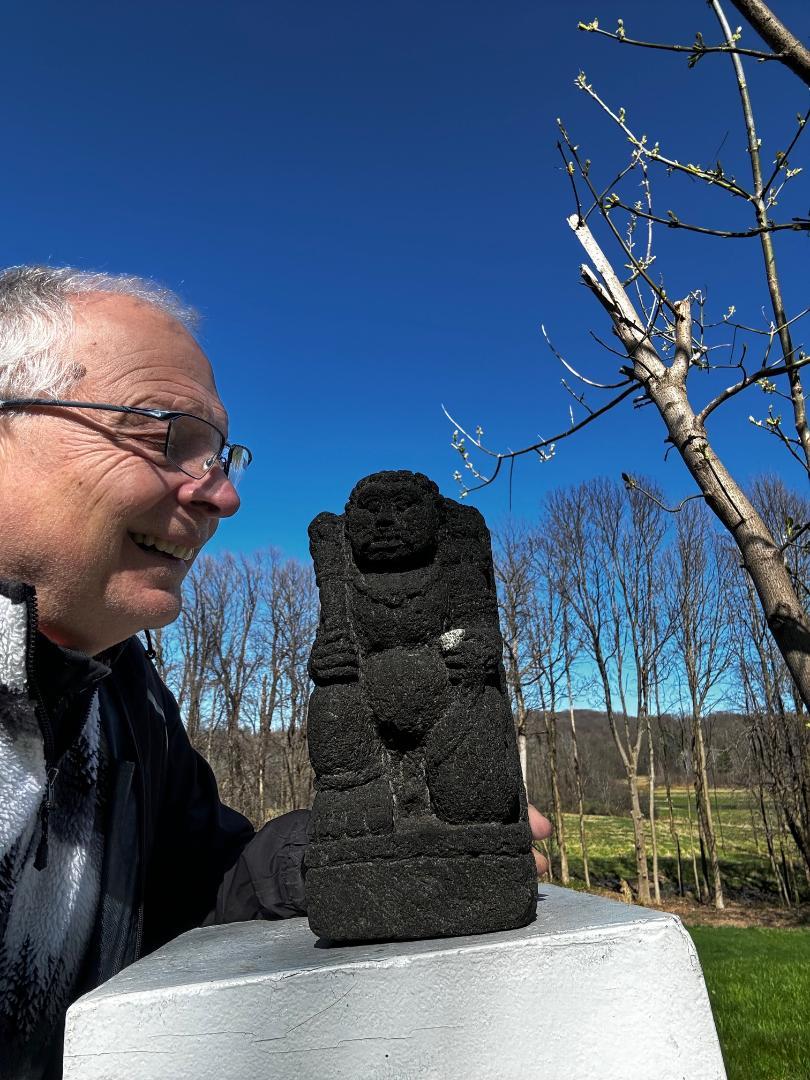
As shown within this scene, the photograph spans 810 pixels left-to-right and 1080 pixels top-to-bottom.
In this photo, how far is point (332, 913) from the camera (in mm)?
1941

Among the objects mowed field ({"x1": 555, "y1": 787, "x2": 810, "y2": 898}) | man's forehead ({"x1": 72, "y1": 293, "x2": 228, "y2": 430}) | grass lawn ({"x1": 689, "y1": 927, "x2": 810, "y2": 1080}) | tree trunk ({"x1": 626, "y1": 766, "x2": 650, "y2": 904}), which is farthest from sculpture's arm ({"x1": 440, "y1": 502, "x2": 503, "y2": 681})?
mowed field ({"x1": 555, "y1": 787, "x2": 810, "y2": 898})

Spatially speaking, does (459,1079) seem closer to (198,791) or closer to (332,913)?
(332,913)

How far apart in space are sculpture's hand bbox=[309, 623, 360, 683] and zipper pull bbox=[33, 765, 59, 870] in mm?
883

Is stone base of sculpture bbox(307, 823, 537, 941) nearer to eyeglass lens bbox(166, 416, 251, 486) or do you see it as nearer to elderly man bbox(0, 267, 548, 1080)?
elderly man bbox(0, 267, 548, 1080)

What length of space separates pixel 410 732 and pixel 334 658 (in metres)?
0.34

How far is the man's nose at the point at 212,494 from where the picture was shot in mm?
1764

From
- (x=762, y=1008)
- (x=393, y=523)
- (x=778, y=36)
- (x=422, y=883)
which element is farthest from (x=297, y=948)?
(x=762, y=1008)

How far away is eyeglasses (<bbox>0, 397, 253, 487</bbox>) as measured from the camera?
1624mm

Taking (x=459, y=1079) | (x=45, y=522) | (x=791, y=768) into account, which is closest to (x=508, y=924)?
(x=459, y=1079)

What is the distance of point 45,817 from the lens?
162cm

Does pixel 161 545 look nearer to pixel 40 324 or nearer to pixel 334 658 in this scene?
pixel 40 324

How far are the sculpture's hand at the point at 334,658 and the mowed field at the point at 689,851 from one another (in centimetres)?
1666

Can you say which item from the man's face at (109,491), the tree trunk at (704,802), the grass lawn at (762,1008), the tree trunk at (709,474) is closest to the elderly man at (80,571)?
the man's face at (109,491)

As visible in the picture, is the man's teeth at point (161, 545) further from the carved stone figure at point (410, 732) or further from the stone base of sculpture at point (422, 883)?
the stone base of sculpture at point (422, 883)
